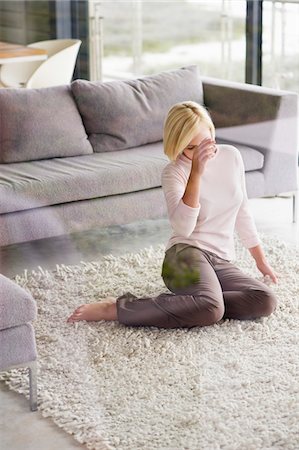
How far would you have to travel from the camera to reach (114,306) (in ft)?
5.94

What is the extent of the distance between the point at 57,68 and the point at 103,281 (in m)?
0.65

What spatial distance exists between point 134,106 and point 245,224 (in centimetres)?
36

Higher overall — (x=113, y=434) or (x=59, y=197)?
(x=59, y=197)

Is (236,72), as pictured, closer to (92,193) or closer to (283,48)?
(283,48)

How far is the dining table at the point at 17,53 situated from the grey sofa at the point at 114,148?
0.11 metres

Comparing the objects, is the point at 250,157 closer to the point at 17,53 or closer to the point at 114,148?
the point at 114,148

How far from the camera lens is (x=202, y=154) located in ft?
5.39

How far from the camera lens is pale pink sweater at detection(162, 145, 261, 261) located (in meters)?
1.64

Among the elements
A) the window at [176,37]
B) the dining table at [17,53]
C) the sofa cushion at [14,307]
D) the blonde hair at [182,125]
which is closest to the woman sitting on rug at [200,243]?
the blonde hair at [182,125]

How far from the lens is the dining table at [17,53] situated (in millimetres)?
2105

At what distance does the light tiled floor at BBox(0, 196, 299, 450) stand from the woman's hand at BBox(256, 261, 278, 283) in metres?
0.06

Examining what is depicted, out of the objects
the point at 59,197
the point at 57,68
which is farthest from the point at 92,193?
the point at 57,68

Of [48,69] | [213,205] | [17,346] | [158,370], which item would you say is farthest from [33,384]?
[48,69]

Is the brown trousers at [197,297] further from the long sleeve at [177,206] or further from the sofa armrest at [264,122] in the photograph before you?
the sofa armrest at [264,122]
